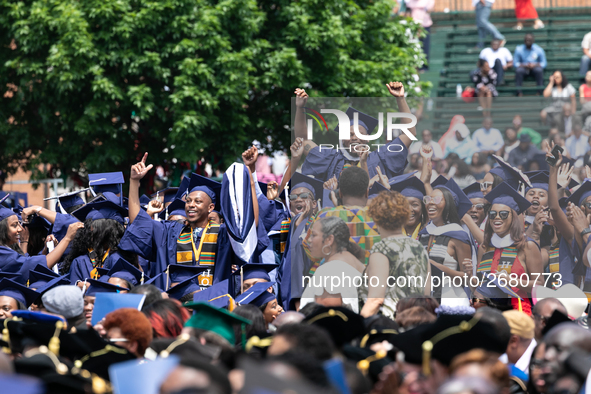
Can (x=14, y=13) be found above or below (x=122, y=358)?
above

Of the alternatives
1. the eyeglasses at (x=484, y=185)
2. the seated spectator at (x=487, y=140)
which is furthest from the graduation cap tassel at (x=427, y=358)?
the seated spectator at (x=487, y=140)

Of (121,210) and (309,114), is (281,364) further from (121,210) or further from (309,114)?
Result: (121,210)

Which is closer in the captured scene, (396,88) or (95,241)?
(396,88)

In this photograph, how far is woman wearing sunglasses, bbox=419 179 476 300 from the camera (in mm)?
5758

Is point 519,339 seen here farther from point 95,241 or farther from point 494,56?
point 494,56

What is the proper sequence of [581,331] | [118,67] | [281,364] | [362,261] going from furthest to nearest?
1. [118,67]
2. [362,261]
3. [581,331]
4. [281,364]

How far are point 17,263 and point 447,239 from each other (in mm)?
3629

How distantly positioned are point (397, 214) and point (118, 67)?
824 cm

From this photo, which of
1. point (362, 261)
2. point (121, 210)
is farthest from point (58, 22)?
point (362, 261)

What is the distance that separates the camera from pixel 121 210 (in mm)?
7176

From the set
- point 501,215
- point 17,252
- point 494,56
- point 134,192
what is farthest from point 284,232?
point 494,56

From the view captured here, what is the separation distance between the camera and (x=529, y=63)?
17.0m

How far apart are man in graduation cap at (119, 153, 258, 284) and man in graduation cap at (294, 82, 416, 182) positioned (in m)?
0.74

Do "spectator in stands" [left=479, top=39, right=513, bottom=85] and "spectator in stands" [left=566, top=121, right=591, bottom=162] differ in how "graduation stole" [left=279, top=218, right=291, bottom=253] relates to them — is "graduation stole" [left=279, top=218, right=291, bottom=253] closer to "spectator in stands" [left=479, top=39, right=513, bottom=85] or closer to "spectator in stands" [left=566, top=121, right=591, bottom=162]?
"spectator in stands" [left=566, top=121, right=591, bottom=162]
